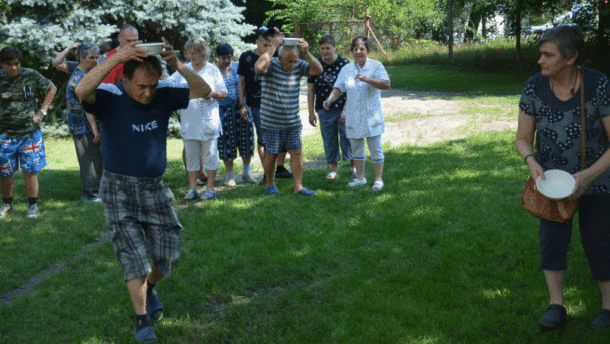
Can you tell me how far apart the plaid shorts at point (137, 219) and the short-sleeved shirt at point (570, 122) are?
7.92ft

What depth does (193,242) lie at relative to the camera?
5.54 meters

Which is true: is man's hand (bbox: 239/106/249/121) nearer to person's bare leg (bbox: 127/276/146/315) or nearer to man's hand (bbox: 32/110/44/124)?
man's hand (bbox: 32/110/44/124)

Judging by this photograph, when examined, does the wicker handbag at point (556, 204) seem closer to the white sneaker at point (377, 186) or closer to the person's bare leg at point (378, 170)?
the white sneaker at point (377, 186)

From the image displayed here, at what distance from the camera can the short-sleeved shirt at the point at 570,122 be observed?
3.26m

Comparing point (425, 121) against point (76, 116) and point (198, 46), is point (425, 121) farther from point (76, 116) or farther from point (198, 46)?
point (76, 116)

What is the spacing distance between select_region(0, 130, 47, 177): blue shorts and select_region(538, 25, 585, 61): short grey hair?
224 inches

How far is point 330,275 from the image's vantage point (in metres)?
4.64

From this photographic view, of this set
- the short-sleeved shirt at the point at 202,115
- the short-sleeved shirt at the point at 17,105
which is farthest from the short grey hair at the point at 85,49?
the short-sleeved shirt at the point at 202,115

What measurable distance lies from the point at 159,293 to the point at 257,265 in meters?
0.90

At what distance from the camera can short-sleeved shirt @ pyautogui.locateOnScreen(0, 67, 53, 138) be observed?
6.42 meters

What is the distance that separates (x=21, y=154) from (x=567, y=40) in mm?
5894

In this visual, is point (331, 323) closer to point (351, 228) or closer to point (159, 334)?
point (159, 334)

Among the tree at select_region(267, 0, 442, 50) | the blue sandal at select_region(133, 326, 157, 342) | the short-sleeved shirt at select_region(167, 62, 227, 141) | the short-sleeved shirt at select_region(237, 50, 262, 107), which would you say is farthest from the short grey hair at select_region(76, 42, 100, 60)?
the tree at select_region(267, 0, 442, 50)

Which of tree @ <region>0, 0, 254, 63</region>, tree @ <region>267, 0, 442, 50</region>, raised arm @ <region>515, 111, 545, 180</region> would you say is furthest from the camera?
tree @ <region>267, 0, 442, 50</region>
